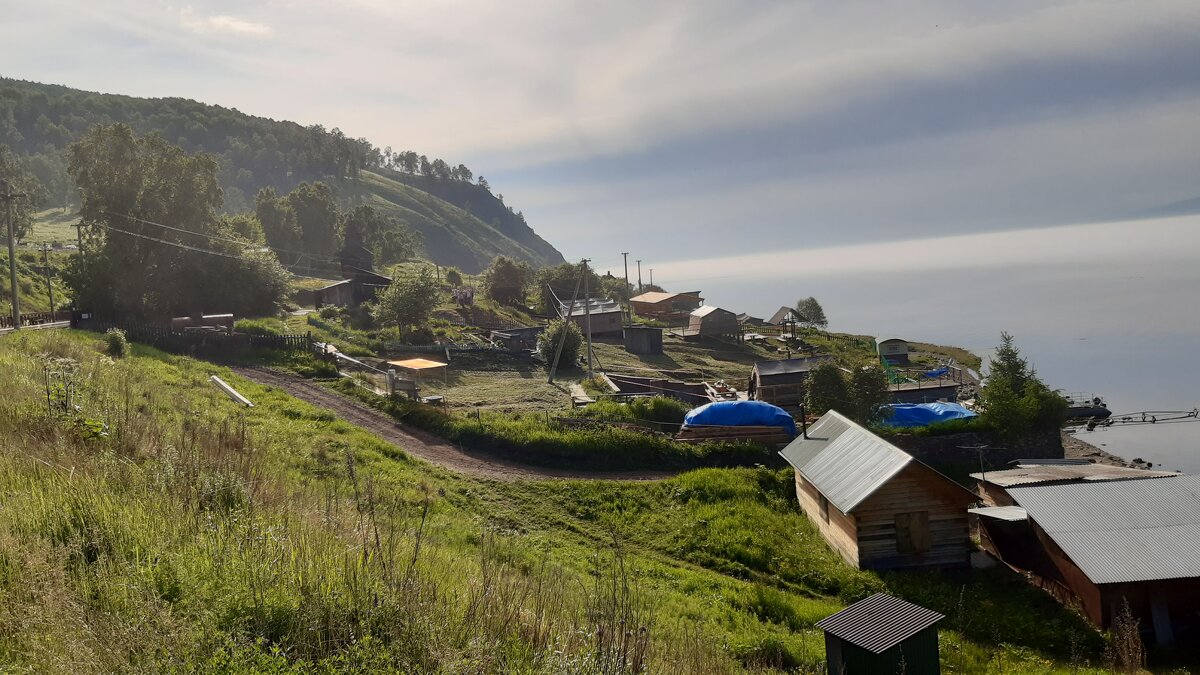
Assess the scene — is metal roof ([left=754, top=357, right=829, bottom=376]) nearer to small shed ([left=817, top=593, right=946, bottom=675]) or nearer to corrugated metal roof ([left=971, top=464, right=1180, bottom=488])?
corrugated metal roof ([left=971, top=464, right=1180, bottom=488])

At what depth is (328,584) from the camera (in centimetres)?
612

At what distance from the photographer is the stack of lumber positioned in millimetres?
28797

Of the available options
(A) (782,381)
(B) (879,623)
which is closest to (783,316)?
(A) (782,381)

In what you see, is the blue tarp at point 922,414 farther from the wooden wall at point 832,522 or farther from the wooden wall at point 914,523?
the wooden wall at point 914,523

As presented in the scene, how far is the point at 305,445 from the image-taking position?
2158cm

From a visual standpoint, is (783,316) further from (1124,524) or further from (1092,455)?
(1124,524)

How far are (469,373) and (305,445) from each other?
66.9 ft

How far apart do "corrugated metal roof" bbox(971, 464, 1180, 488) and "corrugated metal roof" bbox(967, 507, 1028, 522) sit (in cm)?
128

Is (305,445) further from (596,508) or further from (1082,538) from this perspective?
(1082,538)

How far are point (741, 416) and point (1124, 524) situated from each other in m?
14.1

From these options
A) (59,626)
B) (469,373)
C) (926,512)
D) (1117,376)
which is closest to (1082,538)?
(926,512)

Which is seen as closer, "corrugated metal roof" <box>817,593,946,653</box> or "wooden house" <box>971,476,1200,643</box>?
"corrugated metal roof" <box>817,593,946,653</box>

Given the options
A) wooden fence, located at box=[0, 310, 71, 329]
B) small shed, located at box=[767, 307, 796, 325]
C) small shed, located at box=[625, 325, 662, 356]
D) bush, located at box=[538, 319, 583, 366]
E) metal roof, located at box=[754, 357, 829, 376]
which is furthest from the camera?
small shed, located at box=[767, 307, 796, 325]

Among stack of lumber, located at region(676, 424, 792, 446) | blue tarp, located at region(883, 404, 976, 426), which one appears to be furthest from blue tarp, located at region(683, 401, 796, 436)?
blue tarp, located at region(883, 404, 976, 426)
